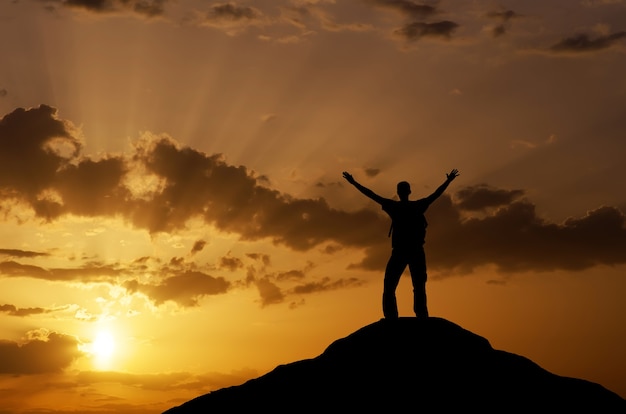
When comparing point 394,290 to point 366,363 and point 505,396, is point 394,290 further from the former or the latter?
point 505,396

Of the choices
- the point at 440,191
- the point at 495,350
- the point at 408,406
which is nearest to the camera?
the point at 408,406

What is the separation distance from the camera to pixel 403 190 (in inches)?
918

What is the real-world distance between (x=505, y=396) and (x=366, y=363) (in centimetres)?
380

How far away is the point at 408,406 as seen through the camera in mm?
21750

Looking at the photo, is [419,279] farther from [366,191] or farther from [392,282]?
[366,191]

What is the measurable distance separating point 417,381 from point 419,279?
109 inches

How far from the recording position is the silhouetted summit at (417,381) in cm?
2222

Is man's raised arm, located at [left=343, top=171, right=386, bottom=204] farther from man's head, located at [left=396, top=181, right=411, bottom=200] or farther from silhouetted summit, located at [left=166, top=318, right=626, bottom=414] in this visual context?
silhouetted summit, located at [left=166, top=318, right=626, bottom=414]

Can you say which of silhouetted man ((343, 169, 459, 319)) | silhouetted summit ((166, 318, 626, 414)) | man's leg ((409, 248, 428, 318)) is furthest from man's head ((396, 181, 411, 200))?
silhouetted summit ((166, 318, 626, 414))

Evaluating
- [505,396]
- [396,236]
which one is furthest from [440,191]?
[505,396]

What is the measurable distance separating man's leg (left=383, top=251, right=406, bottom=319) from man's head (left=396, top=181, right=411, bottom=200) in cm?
158

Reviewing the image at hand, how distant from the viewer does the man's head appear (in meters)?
23.3

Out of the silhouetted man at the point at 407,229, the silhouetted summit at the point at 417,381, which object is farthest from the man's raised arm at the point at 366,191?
the silhouetted summit at the point at 417,381

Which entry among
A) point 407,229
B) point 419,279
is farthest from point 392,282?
point 407,229
